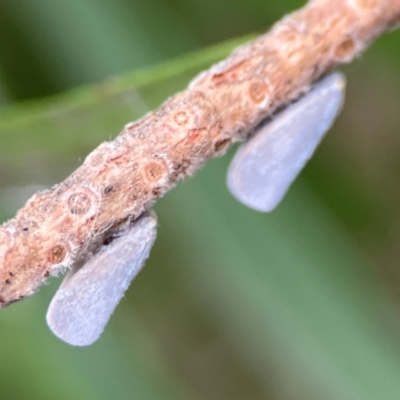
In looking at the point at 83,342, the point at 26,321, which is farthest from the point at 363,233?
the point at 83,342

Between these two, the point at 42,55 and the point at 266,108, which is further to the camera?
the point at 42,55

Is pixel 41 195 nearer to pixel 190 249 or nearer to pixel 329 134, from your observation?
pixel 190 249

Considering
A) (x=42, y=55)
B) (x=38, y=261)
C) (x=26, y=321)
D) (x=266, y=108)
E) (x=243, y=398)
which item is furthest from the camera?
(x=243, y=398)

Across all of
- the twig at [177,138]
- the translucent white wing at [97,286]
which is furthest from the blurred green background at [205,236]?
the translucent white wing at [97,286]

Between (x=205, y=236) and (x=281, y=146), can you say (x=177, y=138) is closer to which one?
(x=281, y=146)

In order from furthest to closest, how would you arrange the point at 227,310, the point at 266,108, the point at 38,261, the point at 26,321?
the point at 227,310 → the point at 26,321 → the point at 266,108 → the point at 38,261

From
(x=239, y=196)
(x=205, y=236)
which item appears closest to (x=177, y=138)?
(x=239, y=196)

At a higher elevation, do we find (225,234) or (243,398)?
(225,234)
